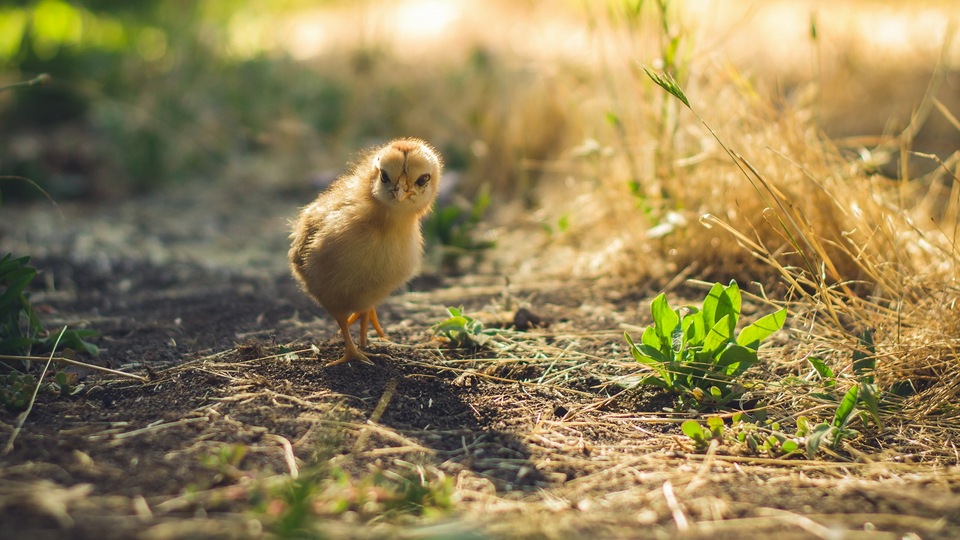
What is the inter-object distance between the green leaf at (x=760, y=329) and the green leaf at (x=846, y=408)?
0.34 metres

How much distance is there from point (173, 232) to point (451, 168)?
2.16 m

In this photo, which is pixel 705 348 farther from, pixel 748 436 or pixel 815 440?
pixel 815 440

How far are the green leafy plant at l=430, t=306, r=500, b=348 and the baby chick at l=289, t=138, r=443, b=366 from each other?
25cm

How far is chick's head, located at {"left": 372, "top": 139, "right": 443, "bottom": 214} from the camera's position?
3098mm

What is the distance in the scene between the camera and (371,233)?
3.23 m

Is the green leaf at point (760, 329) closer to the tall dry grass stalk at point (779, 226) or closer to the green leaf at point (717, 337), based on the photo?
the green leaf at point (717, 337)

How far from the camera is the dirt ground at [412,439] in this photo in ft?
7.18

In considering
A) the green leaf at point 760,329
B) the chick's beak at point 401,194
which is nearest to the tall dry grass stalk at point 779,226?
the green leaf at point 760,329

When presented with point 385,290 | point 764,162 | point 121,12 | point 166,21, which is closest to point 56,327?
point 385,290

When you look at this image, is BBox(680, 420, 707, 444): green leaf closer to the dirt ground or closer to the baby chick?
the dirt ground

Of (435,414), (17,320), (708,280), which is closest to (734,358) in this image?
(435,414)

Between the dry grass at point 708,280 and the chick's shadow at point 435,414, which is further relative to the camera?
the chick's shadow at point 435,414

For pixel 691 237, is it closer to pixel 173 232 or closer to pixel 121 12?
→ pixel 173 232

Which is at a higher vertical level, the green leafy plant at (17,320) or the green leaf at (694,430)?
the green leafy plant at (17,320)
